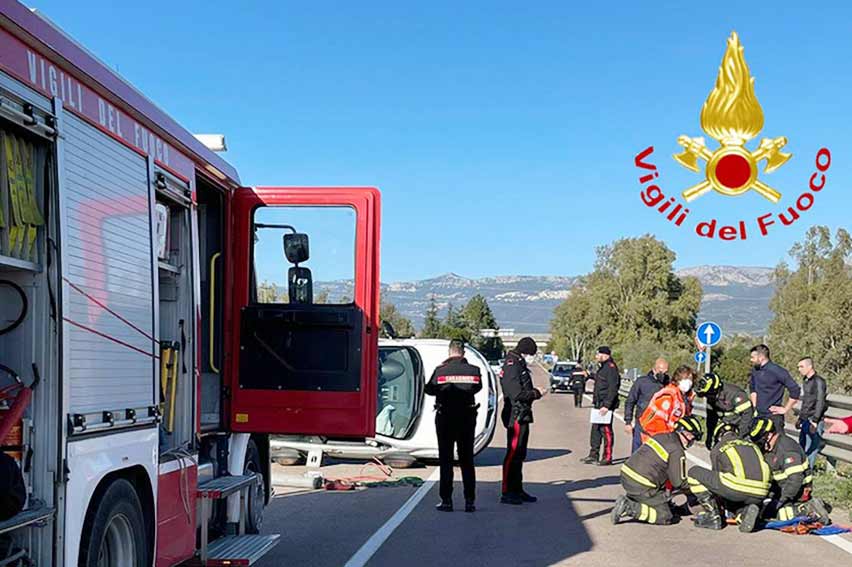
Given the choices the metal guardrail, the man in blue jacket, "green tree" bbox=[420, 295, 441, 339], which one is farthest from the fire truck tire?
"green tree" bbox=[420, 295, 441, 339]

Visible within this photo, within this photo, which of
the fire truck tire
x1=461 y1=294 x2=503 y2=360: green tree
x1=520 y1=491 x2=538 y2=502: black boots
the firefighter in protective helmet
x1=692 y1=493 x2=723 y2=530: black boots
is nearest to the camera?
the fire truck tire

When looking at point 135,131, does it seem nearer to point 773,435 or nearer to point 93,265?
point 93,265

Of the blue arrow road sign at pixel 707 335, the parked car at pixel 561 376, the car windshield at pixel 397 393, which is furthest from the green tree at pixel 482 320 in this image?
the car windshield at pixel 397 393

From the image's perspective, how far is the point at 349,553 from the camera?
29.9 feet

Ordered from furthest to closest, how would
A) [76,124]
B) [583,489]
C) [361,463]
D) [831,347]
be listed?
1. [831,347]
2. [361,463]
3. [583,489]
4. [76,124]

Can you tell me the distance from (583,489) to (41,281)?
10.4 meters

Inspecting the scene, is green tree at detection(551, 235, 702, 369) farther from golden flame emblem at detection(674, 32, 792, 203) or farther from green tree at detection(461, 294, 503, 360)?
golden flame emblem at detection(674, 32, 792, 203)

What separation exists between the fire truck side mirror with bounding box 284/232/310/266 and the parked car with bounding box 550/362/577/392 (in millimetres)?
40158

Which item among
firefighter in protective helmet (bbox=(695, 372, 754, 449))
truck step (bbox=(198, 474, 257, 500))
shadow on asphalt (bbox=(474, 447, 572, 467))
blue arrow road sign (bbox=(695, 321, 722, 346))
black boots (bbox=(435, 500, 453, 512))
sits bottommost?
shadow on asphalt (bbox=(474, 447, 572, 467))

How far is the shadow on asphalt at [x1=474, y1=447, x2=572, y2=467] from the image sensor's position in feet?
58.2

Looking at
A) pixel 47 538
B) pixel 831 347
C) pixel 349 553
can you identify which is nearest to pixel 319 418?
pixel 349 553

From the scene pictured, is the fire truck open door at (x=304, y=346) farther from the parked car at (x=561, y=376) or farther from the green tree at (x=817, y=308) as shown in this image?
the green tree at (x=817, y=308)

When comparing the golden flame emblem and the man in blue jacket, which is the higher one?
the golden flame emblem

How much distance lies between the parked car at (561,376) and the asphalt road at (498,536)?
3471 cm
